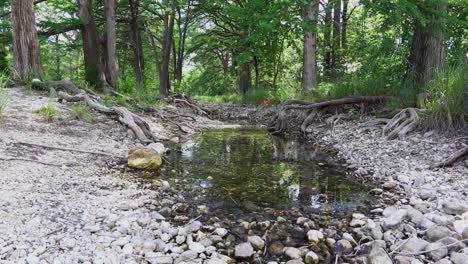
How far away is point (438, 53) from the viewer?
7070mm

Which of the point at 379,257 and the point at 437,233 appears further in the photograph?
the point at 437,233

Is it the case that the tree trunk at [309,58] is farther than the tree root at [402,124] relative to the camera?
Yes

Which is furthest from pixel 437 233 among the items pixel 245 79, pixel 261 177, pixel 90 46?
pixel 245 79

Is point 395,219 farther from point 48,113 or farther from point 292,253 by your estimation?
point 48,113

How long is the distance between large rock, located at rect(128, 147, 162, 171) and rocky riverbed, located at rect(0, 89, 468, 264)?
6.5 inches

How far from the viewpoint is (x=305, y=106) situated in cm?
870

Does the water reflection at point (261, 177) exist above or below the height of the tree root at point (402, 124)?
below

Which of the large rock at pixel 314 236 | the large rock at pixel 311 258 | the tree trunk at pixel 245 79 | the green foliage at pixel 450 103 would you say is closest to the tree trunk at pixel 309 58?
the green foliage at pixel 450 103

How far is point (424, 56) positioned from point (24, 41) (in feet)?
29.8

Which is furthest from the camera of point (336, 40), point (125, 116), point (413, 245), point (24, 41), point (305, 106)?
point (336, 40)

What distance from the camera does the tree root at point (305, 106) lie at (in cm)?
769

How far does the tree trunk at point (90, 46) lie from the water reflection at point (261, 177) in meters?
5.27

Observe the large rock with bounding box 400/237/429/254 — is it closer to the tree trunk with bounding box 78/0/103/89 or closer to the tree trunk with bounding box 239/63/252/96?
the tree trunk with bounding box 78/0/103/89

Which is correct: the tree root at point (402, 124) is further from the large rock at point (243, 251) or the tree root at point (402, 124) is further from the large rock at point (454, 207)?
the large rock at point (243, 251)
